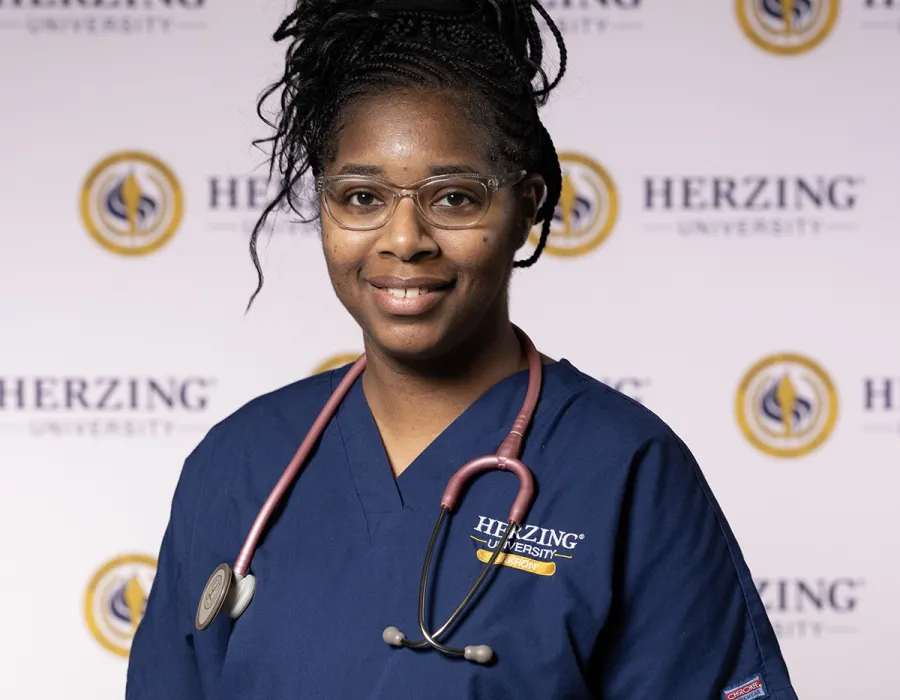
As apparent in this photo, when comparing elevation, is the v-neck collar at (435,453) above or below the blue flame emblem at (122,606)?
above

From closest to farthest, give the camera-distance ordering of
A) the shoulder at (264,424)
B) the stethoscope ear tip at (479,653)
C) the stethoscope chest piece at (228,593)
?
the stethoscope ear tip at (479,653), the stethoscope chest piece at (228,593), the shoulder at (264,424)

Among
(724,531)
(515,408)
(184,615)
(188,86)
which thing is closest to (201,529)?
(184,615)

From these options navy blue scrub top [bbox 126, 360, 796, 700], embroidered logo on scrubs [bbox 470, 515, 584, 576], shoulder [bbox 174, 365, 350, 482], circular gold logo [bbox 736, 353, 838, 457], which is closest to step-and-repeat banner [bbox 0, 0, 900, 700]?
circular gold logo [bbox 736, 353, 838, 457]

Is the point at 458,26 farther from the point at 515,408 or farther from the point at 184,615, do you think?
the point at 184,615

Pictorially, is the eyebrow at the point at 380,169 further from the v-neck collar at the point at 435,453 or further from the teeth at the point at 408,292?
the v-neck collar at the point at 435,453

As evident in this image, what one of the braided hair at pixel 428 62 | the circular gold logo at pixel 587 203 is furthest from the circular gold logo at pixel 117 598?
the braided hair at pixel 428 62

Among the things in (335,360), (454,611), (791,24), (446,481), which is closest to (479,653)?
(454,611)

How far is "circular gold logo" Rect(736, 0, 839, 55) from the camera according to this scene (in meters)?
1.88

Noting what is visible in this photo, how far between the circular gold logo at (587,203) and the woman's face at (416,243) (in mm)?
938

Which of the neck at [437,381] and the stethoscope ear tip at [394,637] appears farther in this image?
the neck at [437,381]

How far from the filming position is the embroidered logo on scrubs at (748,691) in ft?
3.10

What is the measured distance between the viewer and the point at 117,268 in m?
1.95

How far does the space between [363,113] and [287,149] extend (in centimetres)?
17

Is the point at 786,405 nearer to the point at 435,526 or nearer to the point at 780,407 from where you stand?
the point at 780,407
